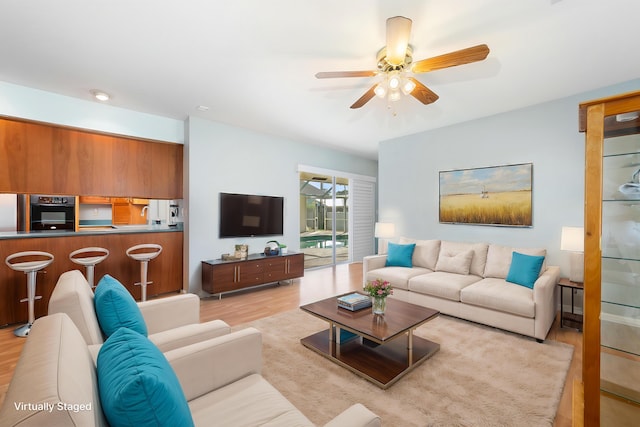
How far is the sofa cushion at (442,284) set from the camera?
3.39m

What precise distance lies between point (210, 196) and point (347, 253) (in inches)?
164

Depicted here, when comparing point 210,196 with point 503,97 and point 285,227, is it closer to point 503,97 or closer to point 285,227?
point 285,227

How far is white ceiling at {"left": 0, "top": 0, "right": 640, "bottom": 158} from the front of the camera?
2.00 metres

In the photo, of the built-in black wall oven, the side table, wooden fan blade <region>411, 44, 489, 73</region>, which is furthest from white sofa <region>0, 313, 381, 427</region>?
the built-in black wall oven

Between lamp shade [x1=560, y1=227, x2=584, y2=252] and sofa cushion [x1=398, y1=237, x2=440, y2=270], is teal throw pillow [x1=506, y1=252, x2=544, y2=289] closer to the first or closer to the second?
lamp shade [x1=560, y1=227, x2=584, y2=252]

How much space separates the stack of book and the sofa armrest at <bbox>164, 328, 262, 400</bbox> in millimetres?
1188

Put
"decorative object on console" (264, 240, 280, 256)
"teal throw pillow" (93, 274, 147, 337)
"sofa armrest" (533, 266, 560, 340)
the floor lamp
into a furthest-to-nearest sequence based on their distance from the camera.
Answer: the floor lamp → "decorative object on console" (264, 240, 280, 256) → "sofa armrest" (533, 266, 560, 340) → "teal throw pillow" (93, 274, 147, 337)

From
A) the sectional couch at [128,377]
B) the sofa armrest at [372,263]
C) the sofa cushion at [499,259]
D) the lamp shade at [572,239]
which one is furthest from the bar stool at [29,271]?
the lamp shade at [572,239]

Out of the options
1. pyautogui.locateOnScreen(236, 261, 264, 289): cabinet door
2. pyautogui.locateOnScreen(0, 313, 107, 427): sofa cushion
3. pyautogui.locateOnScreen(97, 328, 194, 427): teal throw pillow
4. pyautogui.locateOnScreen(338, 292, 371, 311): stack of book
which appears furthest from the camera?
pyautogui.locateOnScreen(236, 261, 264, 289): cabinet door

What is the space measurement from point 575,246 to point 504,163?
1.39 metres

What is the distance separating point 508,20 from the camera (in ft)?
6.81

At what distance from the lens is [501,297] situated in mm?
3002

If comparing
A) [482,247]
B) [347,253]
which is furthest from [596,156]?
[347,253]

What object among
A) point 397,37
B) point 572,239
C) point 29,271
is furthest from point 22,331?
point 572,239
